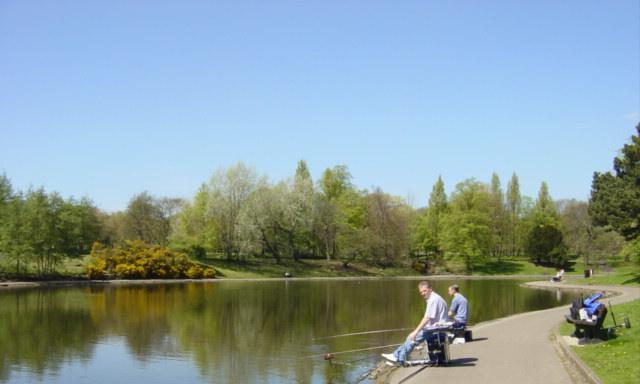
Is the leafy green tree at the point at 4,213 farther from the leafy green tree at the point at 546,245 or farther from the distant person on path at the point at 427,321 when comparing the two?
the leafy green tree at the point at 546,245

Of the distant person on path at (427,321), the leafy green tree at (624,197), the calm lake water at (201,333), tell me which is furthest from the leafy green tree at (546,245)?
the distant person on path at (427,321)

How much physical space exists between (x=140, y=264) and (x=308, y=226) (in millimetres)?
23838

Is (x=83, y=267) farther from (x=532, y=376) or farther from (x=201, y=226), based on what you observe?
(x=532, y=376)

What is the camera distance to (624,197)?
132 feet

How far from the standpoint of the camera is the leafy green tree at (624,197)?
40.2 metres

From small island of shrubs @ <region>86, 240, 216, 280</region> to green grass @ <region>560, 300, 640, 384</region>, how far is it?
54980 mm

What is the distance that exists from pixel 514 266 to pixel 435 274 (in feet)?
45.1

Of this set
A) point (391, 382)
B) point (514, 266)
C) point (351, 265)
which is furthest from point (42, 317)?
point (514, 266)

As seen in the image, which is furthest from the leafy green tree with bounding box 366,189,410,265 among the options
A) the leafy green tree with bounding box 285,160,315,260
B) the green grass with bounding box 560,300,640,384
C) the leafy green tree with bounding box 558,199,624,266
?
the green grass with bounding box 560,300,640,384

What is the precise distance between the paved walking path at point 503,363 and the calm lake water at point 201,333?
2.90 meters

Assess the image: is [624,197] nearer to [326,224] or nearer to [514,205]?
[326,224]

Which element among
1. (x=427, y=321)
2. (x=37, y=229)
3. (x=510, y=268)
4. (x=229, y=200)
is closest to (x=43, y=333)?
(x=427, y=321)

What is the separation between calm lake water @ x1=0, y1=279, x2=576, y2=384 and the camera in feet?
61.0

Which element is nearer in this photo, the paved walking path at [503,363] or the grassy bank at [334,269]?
the paved walking path at [503,363]
